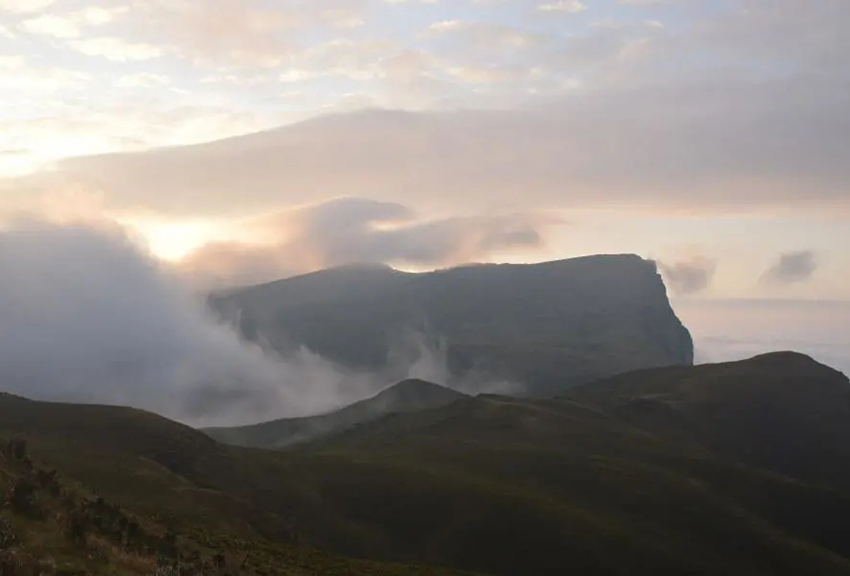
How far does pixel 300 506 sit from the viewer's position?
163625mm

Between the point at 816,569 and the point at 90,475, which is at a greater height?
the point at 90,475

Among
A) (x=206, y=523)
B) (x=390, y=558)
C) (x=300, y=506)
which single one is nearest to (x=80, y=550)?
(x=206, y=523)

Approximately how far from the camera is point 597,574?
505 feet

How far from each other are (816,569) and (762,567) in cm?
1279

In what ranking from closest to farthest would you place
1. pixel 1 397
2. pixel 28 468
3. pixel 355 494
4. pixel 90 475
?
pixel 28 468, pixel 90 475, pixel 355 494, pixel 1 397

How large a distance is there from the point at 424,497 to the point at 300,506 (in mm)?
29743

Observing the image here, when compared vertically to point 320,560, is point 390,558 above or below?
below

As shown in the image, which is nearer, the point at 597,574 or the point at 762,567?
the point at 597,574

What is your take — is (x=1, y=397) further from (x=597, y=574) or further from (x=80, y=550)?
(x=80, y=550)

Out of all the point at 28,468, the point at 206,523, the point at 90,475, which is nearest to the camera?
the point at 28,468

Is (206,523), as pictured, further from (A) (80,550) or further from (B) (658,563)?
(B) (658,563)

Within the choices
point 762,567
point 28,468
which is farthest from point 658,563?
point 28,468

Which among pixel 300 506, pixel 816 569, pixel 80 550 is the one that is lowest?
pixel 816 569

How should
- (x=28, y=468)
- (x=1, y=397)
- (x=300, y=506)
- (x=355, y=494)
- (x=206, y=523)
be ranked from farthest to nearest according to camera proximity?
1. (x=1, y=397)
2. (x=355, y=494)
3. (x=300, y=506)
4. (x=206, y=523)
5. (x=28, y=468)
